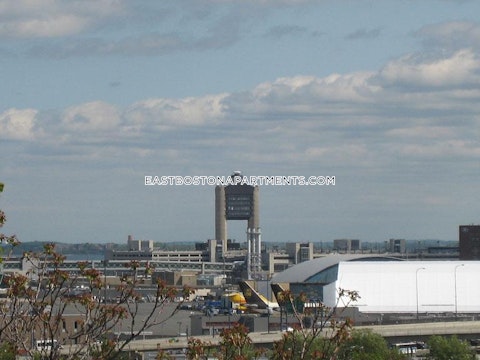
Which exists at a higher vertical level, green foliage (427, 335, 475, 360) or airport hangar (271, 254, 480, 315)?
airport hangar (271, 254, 480, 315)

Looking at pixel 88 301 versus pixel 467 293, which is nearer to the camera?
pixel 88 301

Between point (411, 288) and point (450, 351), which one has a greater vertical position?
point (411, 288)

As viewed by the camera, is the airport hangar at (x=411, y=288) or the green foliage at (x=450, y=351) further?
the airport hangar at (x=411, y=288)

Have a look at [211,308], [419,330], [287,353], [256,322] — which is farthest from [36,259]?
[211,308]

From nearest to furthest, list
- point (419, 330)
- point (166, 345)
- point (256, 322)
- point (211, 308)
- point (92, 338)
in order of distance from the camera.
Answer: point (92, 338) → point (166, 345) → point (419, 330) → point (256, 322) → point (211, 308)

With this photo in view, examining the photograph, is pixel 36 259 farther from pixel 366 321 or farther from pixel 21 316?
pixel 366 321

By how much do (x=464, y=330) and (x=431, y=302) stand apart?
48.5 metres

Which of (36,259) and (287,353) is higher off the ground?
(36,259)

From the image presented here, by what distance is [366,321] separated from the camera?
530 ft

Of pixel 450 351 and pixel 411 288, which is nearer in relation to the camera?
pixel 450 351

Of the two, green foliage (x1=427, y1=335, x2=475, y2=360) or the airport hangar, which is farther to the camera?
the airport hangar

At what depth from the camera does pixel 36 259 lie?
31.3 metres

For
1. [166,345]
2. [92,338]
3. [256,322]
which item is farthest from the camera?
[256,322]

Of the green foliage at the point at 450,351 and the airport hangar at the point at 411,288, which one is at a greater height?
the airport hangar at the point at 411,288
